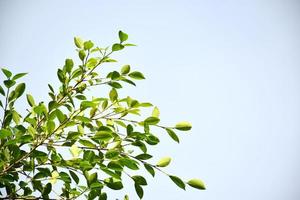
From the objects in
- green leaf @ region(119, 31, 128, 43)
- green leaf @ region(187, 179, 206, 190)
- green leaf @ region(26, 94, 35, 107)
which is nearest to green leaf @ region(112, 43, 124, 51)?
green leaf @ region(119, 31, 128, 43)

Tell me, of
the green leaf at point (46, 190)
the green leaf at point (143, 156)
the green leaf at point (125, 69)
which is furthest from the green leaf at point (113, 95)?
the green leaf at point (46, 190)

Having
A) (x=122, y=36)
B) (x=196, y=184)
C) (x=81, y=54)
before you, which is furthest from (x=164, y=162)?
(x=81, y=54)

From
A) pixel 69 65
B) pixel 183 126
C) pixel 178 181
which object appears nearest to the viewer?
pixel 178 181

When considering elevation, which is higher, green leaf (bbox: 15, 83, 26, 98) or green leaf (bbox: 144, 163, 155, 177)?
green leaf (bbox: 15, 83, 26, 98)

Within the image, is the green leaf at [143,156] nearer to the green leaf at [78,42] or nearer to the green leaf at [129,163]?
the green leaf at [129,163]

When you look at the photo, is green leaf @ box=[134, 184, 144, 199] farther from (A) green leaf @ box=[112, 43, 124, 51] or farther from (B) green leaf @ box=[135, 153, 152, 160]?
(A) green leaf @ box=[112, 43, 124, 51]

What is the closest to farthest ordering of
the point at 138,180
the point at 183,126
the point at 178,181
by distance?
1. the point at 178,181
2. the point at 138,180
3. the point at 183,126

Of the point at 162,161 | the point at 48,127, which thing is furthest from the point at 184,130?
the point at 48,127

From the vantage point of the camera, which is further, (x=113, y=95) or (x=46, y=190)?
(x=113, y=95)

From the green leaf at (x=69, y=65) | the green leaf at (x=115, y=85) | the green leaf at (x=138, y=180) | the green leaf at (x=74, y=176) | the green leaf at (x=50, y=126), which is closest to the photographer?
the green leaf at (x=50, y=126)

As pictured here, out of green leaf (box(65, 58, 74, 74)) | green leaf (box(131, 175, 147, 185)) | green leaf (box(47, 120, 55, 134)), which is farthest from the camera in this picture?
green leaf (box(65, 58, 74, 74))

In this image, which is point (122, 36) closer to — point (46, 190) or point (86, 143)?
point (86, 143)

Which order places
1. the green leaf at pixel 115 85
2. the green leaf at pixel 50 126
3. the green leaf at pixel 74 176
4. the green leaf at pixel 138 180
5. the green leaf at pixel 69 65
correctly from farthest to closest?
1. the green leaf at pixel 115 85
2. the green leaf at pixel 69 65
3. the green leaf at pixel 74 176
4. the green leaf at pixel 138 180
5. the green leaf at pixel 50 126

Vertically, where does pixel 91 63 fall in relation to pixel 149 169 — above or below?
above
